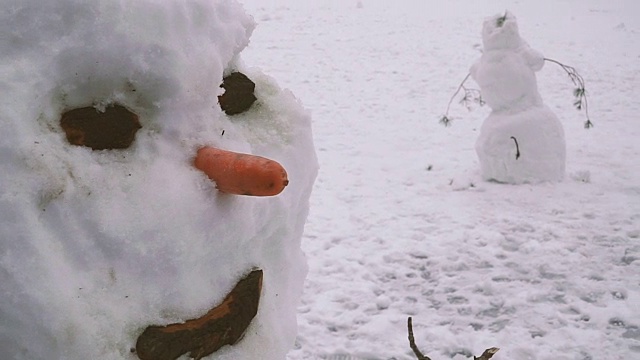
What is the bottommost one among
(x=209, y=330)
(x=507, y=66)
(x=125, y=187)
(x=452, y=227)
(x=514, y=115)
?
(x=452, y=227)

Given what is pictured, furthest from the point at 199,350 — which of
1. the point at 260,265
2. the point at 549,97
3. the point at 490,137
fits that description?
the point at 549,97

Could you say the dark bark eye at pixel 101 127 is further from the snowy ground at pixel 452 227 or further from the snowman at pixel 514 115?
the snowman at pixel 514 115

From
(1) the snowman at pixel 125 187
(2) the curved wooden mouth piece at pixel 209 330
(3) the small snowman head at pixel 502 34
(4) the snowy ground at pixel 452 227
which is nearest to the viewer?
(1) the snowman at pixel 125 187

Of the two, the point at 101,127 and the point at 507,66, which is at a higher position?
the point at 101,127

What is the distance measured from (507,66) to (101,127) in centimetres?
425

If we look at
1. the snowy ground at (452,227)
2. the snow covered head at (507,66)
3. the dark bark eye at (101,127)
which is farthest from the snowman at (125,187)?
the snow covered head at (507,66)

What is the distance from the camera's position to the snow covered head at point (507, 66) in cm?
485

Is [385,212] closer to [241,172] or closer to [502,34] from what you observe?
[502,34]

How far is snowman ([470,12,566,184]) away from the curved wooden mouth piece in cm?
404

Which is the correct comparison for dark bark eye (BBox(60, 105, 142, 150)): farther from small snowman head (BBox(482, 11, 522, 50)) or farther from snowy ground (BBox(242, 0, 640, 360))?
small snowman head (BBox(482, 11, 522, 50))

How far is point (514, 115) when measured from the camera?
4.94 metres

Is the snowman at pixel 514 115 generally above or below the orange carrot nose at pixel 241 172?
below

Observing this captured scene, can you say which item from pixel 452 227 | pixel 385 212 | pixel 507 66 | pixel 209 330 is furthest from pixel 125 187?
pixel 507 66

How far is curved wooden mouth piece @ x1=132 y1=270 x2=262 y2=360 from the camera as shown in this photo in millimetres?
1052
